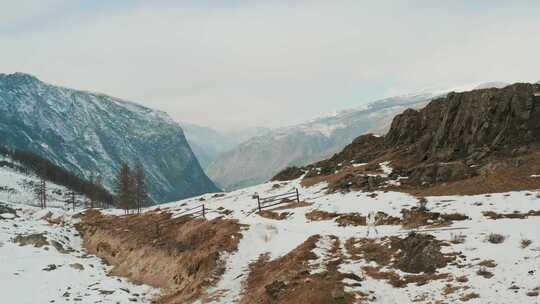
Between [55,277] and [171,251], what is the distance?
11.1 metres

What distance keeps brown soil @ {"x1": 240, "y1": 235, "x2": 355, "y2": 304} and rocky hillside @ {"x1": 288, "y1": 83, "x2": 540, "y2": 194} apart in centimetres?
1883

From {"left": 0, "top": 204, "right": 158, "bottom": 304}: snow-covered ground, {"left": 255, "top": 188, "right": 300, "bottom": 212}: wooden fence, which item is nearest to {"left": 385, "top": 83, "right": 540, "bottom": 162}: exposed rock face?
{"left": 255, "top": 188, "right": 300, "bottom": 212}: wooden fence

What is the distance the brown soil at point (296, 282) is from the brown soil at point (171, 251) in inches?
183

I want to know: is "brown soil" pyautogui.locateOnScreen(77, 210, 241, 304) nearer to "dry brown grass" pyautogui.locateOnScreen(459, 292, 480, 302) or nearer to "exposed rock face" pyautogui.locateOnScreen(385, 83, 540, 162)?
"dry brown grass" pyautogui.locateOnScreen(459, 292, 480, 302)

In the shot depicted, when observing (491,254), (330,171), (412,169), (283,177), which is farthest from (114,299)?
(283,177)

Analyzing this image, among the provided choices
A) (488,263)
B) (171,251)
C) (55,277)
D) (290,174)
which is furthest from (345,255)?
(290,174)

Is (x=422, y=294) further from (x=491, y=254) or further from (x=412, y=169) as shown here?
(x=412, y=169)

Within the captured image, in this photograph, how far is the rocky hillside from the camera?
46938 millimetres

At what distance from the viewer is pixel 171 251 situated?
47.4 metres

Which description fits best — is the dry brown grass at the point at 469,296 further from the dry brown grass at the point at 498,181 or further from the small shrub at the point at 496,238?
the dry brown grass at the point at 498,181

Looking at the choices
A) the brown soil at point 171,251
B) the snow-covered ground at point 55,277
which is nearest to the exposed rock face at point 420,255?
the brown soil at point 171,251

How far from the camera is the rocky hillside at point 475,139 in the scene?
46.9 metres

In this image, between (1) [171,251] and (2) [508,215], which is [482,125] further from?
(1) [171,251]

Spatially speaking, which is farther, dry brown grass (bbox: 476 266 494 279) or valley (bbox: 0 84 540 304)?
valley (bbox: 0 84 540 304)
